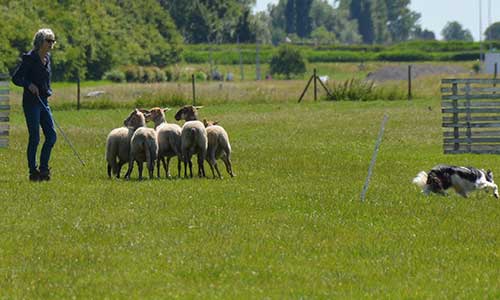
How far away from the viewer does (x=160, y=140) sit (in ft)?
67.7

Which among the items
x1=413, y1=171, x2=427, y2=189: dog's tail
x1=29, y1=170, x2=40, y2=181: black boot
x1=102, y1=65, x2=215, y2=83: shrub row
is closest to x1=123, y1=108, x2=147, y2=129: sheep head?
x1=29, y1=170, x2=40, y2=181: black boot

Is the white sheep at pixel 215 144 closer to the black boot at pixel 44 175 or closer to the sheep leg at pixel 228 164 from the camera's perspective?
the sheep leg at pixel 228 164

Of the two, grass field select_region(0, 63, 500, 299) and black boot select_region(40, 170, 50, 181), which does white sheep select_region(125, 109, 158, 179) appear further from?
black boot select_region(40, 170, 50, 181)

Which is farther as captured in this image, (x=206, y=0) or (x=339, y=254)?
(x=206, y=0)

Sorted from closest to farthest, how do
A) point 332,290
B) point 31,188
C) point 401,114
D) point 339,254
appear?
point 332,290
point 339,254
point 31,188
point 401,114

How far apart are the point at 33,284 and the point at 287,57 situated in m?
98.9

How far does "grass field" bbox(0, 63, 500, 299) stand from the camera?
10953 millimetres

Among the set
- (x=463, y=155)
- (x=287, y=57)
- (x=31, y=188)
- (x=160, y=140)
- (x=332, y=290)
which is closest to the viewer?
(x=332, y=290)

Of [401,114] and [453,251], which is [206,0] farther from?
[453,251]

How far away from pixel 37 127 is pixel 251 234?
22.7 ft

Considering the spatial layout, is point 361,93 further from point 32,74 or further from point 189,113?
point 32,74

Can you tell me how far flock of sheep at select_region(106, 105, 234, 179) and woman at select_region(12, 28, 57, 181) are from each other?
128 cm

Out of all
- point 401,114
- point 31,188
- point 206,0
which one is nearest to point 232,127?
point 401,114

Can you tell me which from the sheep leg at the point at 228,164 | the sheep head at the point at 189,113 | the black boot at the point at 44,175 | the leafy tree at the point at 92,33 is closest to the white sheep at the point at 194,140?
the sheep leg at the point at 228,164
